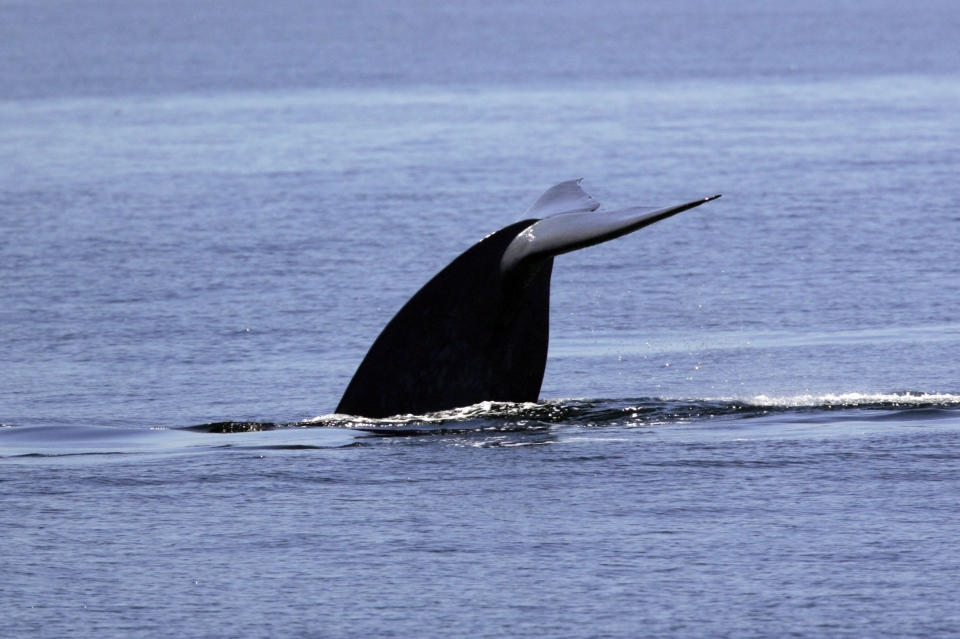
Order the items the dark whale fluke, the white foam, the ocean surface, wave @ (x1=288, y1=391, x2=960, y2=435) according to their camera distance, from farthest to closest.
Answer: the white foam
wave @ (x1=288, y1=391, x2=960, y2=435)
the dark whale fluke
the ocean surface

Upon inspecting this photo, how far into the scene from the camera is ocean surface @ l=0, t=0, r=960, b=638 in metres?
5.48

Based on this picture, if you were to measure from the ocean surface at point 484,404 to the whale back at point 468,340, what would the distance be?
131mm

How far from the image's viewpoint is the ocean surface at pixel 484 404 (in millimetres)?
5484

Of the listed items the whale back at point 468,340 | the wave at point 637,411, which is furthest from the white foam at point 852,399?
the whale back at point 468,340

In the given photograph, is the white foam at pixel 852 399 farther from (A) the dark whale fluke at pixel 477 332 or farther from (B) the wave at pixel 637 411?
(A) the dark whale fluke at pixel 477 332

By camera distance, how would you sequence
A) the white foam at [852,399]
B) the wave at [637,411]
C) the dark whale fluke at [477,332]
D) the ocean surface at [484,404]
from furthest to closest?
the white foam at [852,399] → the wave at [637,411] → the dark whale fluke at [477,332] → the ocean surface at [484,404]

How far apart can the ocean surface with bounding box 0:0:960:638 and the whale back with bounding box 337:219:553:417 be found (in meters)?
0.13

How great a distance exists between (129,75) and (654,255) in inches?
1023

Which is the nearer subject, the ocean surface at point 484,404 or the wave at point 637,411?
the ocean surface at point 484,404

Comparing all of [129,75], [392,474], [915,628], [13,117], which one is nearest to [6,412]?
[392,474]

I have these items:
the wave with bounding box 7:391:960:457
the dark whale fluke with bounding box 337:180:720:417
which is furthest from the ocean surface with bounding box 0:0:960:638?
the dark whale fluke with bounding box 337:180:720:417

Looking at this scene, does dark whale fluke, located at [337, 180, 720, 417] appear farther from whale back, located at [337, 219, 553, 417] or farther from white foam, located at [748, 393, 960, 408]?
white foam, located at [748, 393, 960, 408]

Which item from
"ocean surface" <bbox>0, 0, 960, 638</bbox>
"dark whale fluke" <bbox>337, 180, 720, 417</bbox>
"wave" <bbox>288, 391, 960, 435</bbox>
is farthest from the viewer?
"wave" <bbox>288, 391, 960, 435</bbox>

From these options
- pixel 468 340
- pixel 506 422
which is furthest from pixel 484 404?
pixel 468 340
